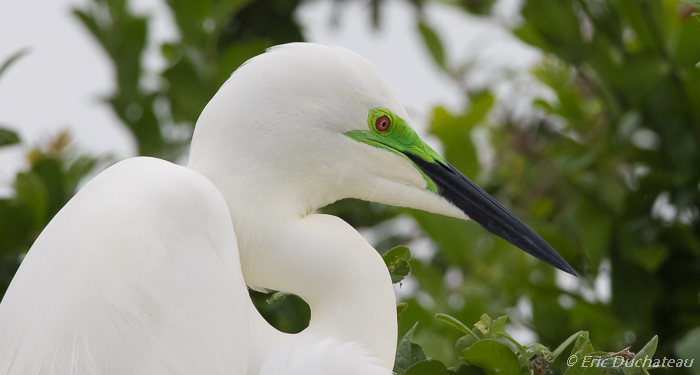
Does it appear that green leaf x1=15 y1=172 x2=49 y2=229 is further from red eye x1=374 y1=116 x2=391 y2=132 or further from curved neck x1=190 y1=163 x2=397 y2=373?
red eye x1=374 y1=116 x2=391 y2=132

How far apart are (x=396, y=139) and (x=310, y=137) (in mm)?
167

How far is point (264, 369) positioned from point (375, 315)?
0.20 meters

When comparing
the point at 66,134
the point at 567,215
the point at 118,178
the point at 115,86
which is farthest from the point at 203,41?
the point at 118,178

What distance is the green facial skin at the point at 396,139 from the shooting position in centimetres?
120

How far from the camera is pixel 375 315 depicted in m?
1.12

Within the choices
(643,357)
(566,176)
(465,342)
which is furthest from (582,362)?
(566,176)

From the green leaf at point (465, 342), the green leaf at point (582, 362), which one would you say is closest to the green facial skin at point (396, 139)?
the green leaf at point (465, 342)

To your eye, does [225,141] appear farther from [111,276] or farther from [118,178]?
[111,276]

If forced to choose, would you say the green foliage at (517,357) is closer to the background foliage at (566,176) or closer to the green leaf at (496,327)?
the green leaf at (496,327)

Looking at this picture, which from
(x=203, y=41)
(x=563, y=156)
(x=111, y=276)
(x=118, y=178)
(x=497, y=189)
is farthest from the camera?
(x=497, y=189)

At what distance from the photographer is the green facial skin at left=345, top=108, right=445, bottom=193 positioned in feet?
3.93

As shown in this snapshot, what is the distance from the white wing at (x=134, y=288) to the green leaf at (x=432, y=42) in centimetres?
246

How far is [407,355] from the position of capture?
124 centimetres

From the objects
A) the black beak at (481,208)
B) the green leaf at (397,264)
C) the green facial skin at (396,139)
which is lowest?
the green leaf at (397,264)
